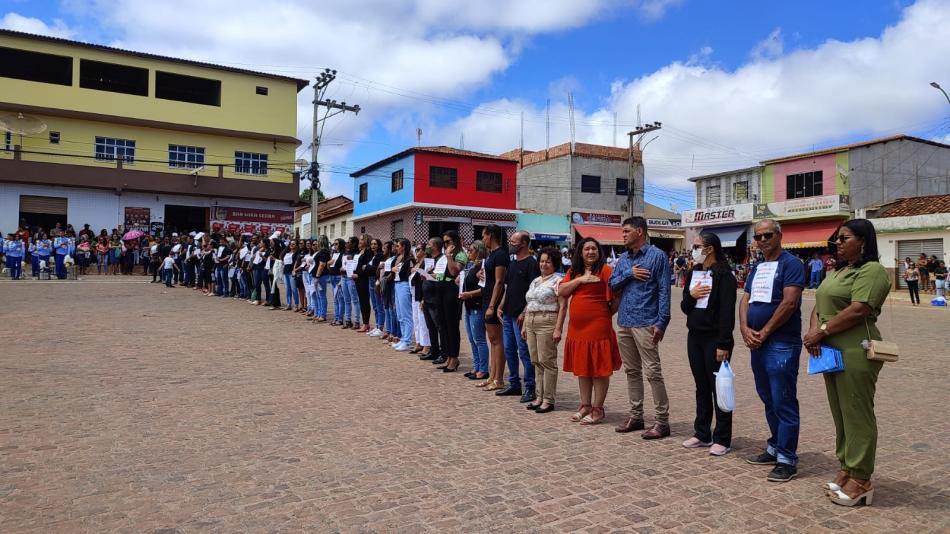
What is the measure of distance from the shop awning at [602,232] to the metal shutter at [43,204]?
27.6m

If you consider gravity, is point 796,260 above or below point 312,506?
above

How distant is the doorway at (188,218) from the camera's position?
3431cm

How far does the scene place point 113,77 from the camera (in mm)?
33531

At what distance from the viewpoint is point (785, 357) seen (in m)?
4.49

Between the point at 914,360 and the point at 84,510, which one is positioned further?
Answer: the point at 914,360

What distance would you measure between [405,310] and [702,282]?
5.97 m

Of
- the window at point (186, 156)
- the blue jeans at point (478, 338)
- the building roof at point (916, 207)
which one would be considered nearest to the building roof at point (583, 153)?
the building roof at point (916, 207)

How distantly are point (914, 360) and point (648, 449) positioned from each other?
23.3 feet

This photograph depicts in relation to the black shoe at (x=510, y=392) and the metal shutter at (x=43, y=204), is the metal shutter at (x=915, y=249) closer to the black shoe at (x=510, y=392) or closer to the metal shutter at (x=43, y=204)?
the black shoe at (x=510, y=392)

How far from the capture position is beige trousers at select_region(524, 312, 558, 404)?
645cm

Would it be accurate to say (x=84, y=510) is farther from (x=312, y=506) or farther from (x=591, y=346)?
(x=591, y=346)

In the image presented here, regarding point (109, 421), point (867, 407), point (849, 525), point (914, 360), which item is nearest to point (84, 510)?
point (109, 421)

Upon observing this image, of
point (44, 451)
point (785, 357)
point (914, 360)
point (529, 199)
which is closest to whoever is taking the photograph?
point (785, 357)

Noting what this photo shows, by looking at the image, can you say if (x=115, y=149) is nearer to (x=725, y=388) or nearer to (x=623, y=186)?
(x=623, y=186)
